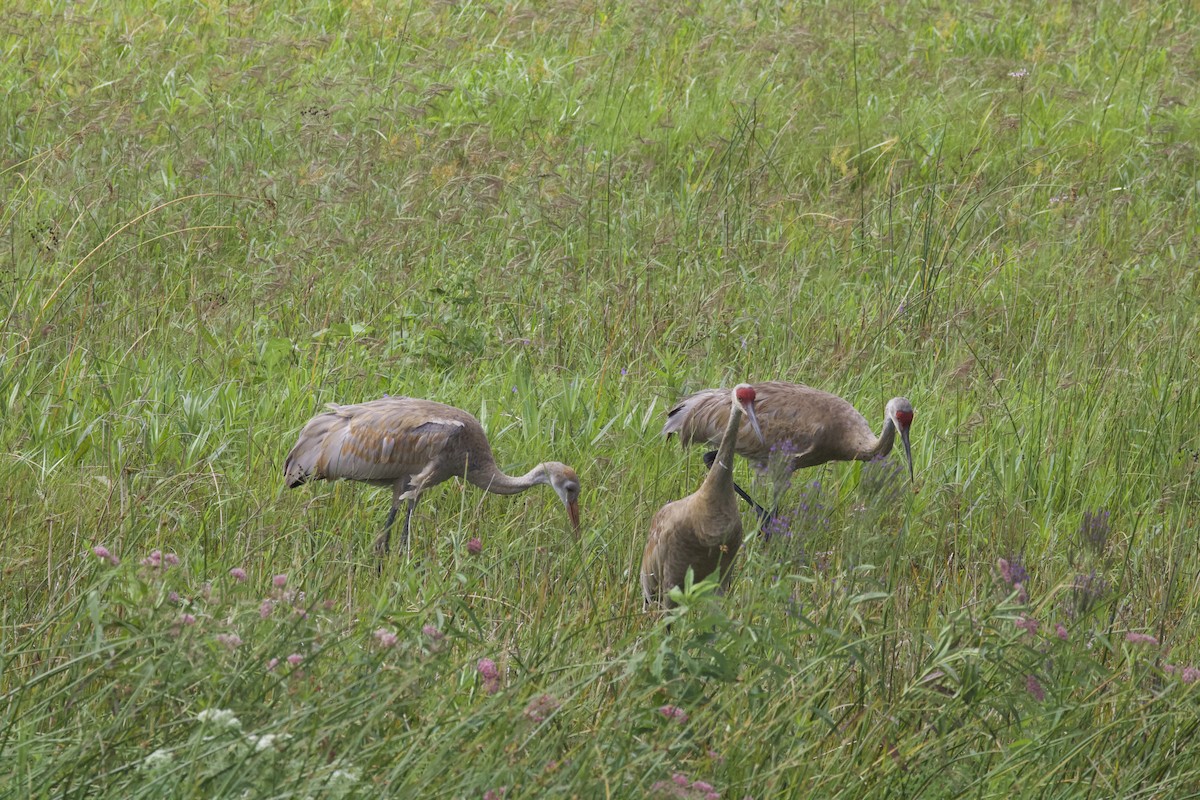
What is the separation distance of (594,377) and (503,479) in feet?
3.40

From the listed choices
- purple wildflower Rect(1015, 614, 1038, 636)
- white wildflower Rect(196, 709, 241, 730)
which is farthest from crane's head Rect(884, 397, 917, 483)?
white wildflower Rect(196, 709, 241, 730)

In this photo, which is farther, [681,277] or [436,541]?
[681,277]

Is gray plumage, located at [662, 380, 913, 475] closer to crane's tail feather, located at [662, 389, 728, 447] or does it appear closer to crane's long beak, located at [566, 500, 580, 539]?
crane's tail feather, located at [662, 389, 728, 447]

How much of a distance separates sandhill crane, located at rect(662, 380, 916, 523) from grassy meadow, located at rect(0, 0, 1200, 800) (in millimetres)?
151

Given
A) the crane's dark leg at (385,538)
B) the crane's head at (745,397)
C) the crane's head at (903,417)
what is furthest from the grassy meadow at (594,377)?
the crane's head at (745,397)

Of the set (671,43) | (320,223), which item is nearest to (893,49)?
(671,43)

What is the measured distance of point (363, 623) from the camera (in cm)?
344

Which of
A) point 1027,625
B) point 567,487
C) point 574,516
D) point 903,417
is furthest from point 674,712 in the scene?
point 903,417

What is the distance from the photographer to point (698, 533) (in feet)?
16.0

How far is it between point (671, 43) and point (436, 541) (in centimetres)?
625

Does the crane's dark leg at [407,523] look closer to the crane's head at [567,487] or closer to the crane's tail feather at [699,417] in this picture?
the crane's head at [567,487]

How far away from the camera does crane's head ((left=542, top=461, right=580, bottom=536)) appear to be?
5.20 metres

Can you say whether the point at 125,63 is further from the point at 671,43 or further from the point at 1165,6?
the point at 1165,6

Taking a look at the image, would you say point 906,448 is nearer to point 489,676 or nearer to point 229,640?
point 489,676
